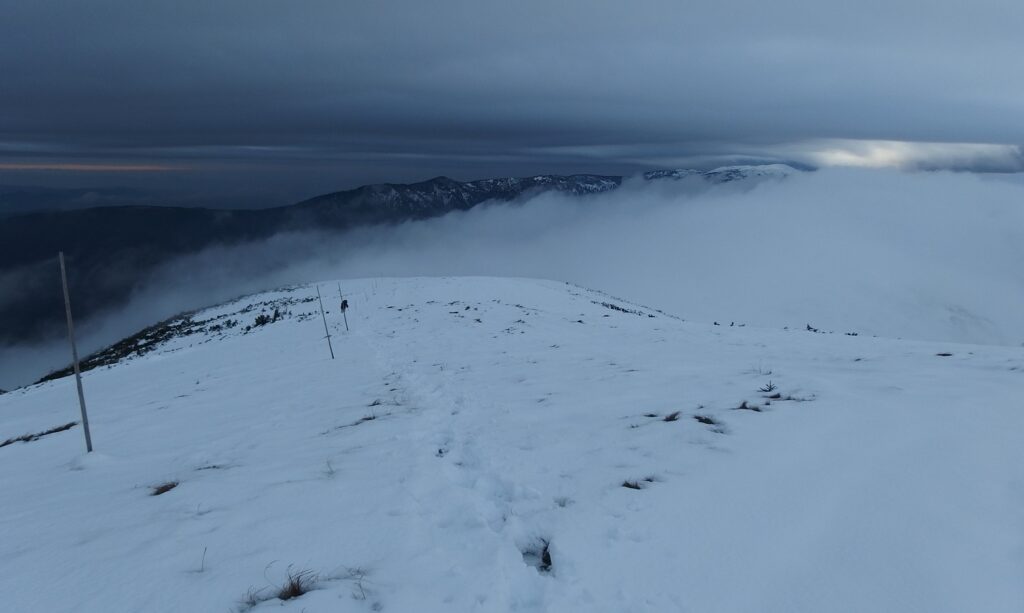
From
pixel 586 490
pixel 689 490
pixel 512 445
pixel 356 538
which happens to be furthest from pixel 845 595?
pixel 512 445

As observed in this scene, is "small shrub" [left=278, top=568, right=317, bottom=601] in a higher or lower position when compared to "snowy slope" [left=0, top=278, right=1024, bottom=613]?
higher

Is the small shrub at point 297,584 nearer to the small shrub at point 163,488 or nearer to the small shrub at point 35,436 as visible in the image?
the small shrub at point 163,488

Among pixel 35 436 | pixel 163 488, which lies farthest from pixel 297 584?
pixel 35 436

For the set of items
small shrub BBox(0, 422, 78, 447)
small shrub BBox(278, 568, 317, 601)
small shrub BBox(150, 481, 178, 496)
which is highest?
small shrub BBox(278, 568, 317, 601)

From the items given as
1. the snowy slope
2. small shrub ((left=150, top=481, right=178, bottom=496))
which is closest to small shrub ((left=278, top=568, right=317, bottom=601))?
the snowy slope

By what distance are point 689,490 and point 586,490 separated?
3.66 ft

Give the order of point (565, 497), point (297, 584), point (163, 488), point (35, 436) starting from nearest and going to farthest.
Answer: point (297, 584) < point (565, 497) < point (163, 488) < point (35, 436)

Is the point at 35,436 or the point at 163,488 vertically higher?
the point at 163,488

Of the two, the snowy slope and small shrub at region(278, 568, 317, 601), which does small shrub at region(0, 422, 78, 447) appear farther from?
small shrub at region(278, 568, 317, 601)

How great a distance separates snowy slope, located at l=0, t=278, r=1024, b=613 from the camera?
3.96 meters

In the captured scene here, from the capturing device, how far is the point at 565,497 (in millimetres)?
5660

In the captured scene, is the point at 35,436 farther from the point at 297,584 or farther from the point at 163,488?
the point at 297,584

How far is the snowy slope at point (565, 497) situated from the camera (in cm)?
396

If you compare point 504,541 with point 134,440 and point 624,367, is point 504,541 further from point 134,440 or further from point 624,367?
point 134,440
